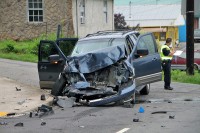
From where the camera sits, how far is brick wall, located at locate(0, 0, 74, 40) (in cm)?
3250

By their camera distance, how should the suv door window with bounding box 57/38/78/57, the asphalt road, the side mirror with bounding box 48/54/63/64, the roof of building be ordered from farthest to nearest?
the roof of building < the suv door window with bounding box 57/38/78/57 < the side mirror with bounding box 48/54/63/64 < the asphalt road

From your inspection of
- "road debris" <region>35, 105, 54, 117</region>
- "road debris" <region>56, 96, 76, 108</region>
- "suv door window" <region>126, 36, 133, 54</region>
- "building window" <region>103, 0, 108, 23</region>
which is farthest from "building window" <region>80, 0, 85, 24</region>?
"road debris" <region>35, 105, 54, 117</region>

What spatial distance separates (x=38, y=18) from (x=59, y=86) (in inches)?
813

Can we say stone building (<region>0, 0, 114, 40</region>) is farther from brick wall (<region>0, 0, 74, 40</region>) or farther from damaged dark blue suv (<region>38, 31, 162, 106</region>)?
damaged dark blue suv (<region>38, 31, 162, 106</region>)

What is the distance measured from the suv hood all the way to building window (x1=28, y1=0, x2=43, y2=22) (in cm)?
2052

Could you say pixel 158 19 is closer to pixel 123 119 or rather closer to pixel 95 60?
pixel 95 60

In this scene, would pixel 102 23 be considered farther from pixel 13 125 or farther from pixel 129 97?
pixel 13 125

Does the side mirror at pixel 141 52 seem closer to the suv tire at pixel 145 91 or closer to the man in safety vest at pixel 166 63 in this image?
the suv tire at pixel 145 91

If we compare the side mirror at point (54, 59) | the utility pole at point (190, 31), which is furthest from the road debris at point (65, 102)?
the utility pole at point (190, 31)

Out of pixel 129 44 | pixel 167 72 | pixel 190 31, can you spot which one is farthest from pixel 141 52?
pixel 190 31

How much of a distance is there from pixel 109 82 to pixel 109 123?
2723mm

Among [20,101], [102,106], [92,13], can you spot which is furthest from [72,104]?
[92,13]

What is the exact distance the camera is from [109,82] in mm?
12492

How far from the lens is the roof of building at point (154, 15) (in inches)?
2988
